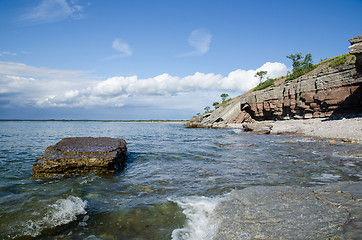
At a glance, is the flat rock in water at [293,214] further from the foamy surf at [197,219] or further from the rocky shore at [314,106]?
the rocky shore at [314,106]

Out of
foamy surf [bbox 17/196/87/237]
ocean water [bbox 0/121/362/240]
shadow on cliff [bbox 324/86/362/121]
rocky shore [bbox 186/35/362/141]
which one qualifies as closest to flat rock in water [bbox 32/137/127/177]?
ocean water [bbox 0/121/362/240]

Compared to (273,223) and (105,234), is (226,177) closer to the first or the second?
(273,223)

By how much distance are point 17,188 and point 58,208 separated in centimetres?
284

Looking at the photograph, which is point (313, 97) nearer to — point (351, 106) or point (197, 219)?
point (351, 106)

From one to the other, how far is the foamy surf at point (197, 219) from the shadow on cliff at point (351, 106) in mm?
31191

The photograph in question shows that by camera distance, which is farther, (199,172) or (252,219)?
(199,172)

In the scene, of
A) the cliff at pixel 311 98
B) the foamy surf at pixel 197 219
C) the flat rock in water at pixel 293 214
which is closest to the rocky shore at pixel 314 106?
the cliff at pixel 311 98

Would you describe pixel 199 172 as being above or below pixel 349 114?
below

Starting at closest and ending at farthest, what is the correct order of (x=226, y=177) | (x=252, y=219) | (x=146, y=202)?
(x=252, y=219), (x=146, y=202), (x=226, y=177)

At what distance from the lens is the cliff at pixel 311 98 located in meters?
A: 27.1

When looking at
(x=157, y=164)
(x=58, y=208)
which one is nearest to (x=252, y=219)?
(x=58, y=208)

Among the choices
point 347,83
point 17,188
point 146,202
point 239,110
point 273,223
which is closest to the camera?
point 273,223

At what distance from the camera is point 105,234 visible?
3559 millimetres

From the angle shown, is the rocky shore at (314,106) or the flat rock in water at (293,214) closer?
the flat rock in water at (293,214)
